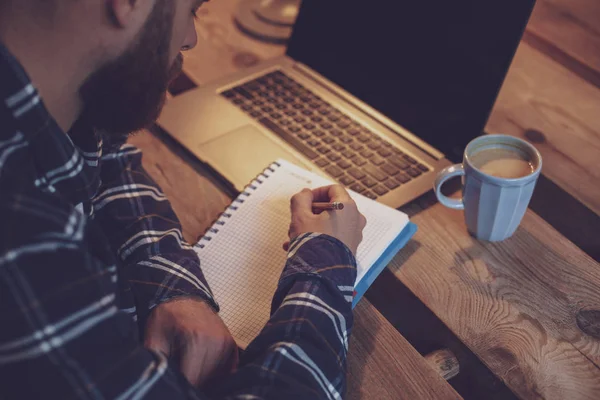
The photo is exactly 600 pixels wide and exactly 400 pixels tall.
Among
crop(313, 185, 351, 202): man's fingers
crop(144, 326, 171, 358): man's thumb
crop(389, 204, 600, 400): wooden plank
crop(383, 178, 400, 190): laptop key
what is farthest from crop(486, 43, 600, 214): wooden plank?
crop(144, 326, 171, 358): man's thumb

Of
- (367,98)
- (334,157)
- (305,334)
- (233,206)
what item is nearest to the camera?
(305,334)

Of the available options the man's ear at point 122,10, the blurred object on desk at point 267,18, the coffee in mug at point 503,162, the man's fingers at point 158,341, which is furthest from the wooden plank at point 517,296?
the blurred object on desk at point 267,18

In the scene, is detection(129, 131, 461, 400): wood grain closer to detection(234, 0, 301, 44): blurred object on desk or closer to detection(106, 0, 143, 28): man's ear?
detection(106, 0, 143, 28): man's ear

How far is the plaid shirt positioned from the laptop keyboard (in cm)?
23

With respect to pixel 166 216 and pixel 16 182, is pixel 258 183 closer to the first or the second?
pixel 166 216

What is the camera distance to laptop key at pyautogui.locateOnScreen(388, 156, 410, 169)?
0.96 m

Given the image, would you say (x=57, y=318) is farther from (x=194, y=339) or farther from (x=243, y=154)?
(x=243, y=154)

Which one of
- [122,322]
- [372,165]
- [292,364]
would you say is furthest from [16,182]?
[372,165]

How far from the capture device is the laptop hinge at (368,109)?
3.27 feet

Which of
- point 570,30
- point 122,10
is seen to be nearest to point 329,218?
point 122,10

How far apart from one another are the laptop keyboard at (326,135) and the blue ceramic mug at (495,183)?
0.40ft

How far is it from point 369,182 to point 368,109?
20 cm

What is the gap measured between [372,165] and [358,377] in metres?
0.38

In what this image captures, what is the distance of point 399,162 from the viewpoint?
0.97 m
